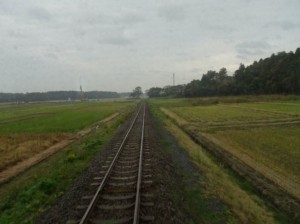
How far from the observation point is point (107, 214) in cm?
924

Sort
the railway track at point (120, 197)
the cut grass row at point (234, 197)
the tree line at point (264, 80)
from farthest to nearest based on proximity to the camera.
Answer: the tree line at point (264, 80) < the cut grass row at point (234, 197) < the railway track at point (120, 197)

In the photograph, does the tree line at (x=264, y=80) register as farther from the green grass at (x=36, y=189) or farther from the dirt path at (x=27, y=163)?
the green grass at (x=36, y=189)

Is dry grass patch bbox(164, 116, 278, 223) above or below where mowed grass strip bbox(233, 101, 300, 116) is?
above

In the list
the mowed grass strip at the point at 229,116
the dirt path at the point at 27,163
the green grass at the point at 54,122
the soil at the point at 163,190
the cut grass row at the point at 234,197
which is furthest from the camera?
the mowed grass strip at the point at 229,116

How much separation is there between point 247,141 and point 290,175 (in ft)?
33.9

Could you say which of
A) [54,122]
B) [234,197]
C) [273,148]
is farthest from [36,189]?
[54,122]

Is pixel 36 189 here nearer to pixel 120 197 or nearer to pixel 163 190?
pixel 120 197

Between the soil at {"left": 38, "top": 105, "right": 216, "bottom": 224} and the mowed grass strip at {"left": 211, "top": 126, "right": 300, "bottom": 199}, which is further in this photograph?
the mowed grass strip at {"left": 211, "top": 126, "right": 300, "bottom": 199}

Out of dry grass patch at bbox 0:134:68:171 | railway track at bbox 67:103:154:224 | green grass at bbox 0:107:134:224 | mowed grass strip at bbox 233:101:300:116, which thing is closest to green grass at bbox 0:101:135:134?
dry grass patch at bbox 0:134:68:171

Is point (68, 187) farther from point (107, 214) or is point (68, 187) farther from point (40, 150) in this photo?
point (40, 150)

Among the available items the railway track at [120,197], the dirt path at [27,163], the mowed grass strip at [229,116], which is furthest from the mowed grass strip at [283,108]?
the railway track at [120,197]

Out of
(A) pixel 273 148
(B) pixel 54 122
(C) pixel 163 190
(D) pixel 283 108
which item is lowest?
(D) pixel 283 108

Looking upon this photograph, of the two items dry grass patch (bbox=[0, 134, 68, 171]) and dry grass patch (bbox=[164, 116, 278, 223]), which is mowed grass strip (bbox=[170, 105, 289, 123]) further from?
dry grass patch (bbox=[164, 116, 278, 223])

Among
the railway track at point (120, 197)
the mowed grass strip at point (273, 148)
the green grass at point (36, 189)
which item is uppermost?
the railway track at point (120, 197)
